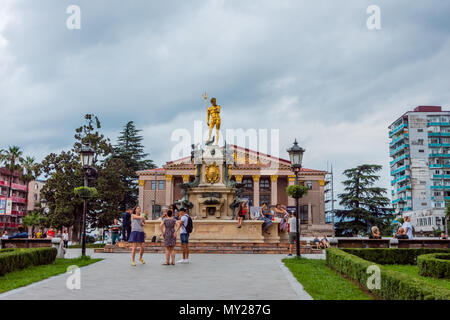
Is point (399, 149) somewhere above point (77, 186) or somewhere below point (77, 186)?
above

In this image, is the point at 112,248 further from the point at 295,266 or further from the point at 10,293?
the point at 10,293

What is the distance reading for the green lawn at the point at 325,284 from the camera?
7797 mm

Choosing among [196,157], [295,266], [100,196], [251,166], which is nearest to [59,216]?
[100,196]

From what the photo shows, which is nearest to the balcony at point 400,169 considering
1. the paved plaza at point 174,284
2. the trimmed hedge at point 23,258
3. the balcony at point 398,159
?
the balcony at point 398,159

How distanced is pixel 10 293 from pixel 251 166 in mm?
65189

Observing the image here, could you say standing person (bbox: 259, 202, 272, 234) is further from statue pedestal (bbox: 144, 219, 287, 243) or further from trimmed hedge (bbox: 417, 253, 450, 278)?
trimmed hedge (bbox: 417, 253, 450, 278)

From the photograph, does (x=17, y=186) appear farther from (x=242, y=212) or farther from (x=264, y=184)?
(x=242, y=212)

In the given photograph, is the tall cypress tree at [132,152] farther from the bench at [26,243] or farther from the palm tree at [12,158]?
the bench at [26,243]

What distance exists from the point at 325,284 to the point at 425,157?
84139 mm

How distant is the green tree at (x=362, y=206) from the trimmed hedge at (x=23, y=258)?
48935mm

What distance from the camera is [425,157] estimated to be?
279ft

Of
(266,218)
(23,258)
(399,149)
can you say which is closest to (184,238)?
(23,258)

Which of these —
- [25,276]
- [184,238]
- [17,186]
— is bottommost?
[25,276]

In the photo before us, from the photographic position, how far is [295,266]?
41.8ft
